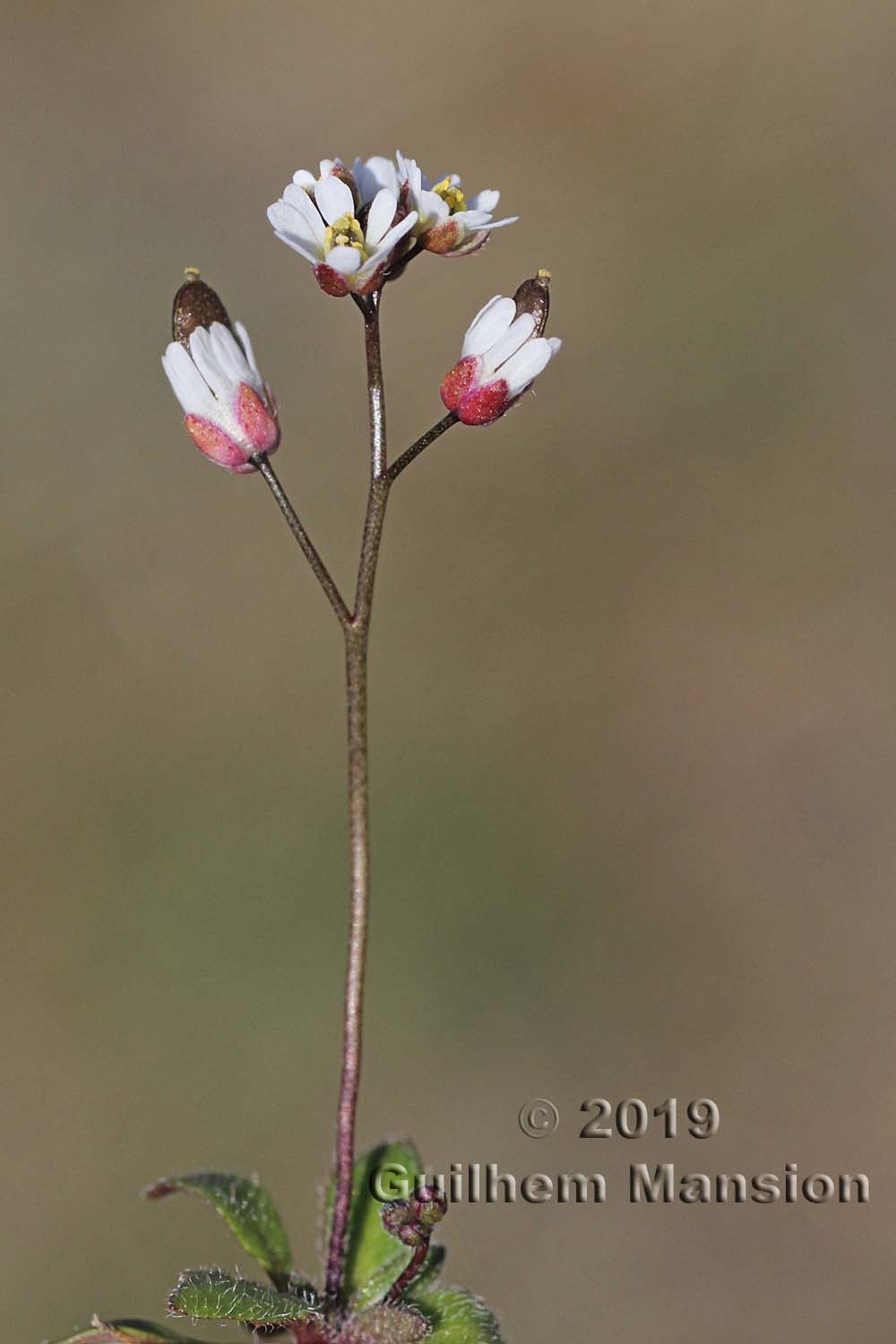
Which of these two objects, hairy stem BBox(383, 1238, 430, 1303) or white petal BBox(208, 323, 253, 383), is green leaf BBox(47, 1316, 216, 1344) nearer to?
hairy stem BBox(383, 1238, 430, 1303)

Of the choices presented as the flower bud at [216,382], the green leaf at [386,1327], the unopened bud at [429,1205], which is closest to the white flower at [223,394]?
the flower bud at [216,382]

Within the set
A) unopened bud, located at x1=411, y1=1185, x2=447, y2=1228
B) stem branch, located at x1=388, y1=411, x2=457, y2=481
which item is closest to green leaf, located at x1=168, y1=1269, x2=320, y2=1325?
unopened bud, located at x1=411, y1=1185, x2=447, y2=1228

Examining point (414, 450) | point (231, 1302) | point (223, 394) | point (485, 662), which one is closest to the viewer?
point (231, 1302)

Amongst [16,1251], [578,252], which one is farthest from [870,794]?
[16,1251]

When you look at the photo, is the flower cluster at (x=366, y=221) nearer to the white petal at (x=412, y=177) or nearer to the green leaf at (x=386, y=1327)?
the white petal at (x=412, y=177)

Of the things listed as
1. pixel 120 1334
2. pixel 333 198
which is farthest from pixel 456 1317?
pixel 333 198

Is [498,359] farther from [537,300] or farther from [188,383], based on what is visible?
[188,383]
